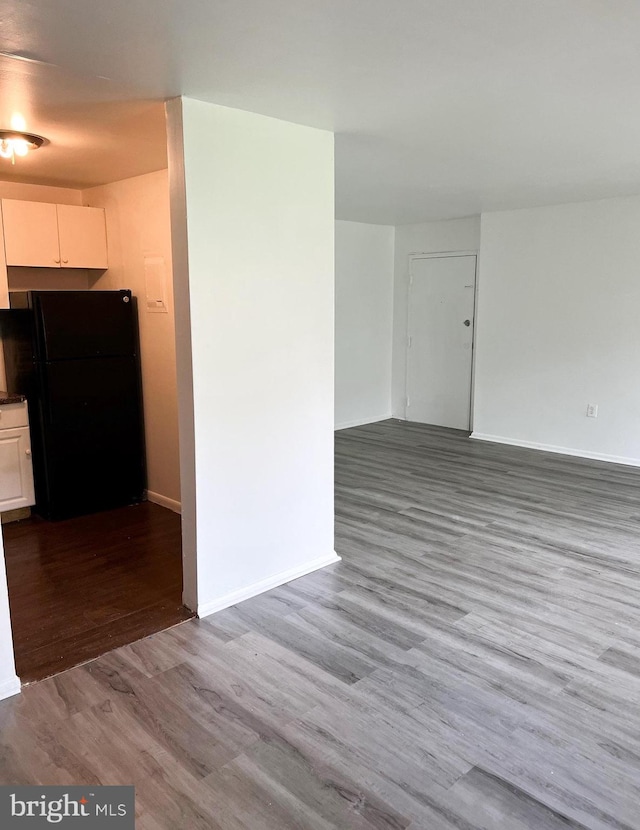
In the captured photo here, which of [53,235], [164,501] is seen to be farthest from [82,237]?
[164,501]

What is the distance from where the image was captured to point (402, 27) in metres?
1.94

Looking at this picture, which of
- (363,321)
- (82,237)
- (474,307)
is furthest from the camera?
(363,321)

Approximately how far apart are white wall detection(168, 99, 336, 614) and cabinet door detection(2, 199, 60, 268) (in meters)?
2.08

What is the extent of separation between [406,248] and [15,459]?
4970 millimetres

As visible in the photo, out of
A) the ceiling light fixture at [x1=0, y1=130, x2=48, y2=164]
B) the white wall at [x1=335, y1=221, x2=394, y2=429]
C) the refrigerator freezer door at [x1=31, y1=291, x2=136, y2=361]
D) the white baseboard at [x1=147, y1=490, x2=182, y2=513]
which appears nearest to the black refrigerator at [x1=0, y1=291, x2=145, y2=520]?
the refrigerator freezer door at [x1=31, y1=291, x2=136, y2=361]

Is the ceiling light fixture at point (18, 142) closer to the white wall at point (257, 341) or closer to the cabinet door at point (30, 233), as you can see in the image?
the cabinet door at point (30, 233)

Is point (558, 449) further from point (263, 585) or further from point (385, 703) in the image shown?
point (385, 703)

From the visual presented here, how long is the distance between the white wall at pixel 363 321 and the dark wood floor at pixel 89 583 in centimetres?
336

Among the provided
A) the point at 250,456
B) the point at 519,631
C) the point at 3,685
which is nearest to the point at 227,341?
the point at 250,456

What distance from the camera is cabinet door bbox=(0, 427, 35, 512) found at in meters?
4.23

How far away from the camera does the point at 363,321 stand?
7406 mm

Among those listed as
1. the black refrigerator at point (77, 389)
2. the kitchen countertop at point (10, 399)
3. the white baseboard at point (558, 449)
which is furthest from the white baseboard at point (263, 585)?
the white baseboard at point (558, 449)

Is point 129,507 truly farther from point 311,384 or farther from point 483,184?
point 483,184

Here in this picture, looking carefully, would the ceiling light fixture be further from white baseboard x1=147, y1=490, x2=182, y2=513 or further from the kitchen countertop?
white baseboard x1=147, y1=490, x2=182, y2=513
